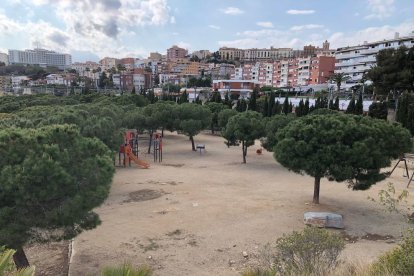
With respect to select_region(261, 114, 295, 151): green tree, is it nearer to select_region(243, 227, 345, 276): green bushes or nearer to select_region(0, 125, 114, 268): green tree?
select_region(0, 125, 114, 268): green tree

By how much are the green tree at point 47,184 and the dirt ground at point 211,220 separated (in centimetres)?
217

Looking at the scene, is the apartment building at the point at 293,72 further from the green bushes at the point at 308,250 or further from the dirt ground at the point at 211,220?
the green bushes at the point at 308,250

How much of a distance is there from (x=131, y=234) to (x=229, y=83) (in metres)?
83.9

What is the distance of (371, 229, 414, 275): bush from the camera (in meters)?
5.68

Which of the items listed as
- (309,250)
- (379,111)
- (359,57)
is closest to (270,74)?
(359,57)

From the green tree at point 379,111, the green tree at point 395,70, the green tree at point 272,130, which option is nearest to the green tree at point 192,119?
the green tree at point 272,130

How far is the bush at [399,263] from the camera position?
5.68 metres

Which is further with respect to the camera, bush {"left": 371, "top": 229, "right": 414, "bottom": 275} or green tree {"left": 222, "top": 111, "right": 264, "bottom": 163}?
green tree {"left": 222, "top": 111, "right": 264, "bottom": 163}

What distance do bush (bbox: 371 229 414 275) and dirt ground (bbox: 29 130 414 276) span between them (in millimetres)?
2250

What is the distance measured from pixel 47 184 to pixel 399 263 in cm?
A: 668

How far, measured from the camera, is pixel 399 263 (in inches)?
229

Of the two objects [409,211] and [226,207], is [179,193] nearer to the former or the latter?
[226,207]

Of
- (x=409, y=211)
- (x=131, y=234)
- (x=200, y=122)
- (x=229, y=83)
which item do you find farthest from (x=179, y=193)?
(x=229, y=83)

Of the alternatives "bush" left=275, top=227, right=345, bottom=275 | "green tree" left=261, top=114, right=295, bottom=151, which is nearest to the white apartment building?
"green tree" left=261, top=114, right=295, bottom=151
